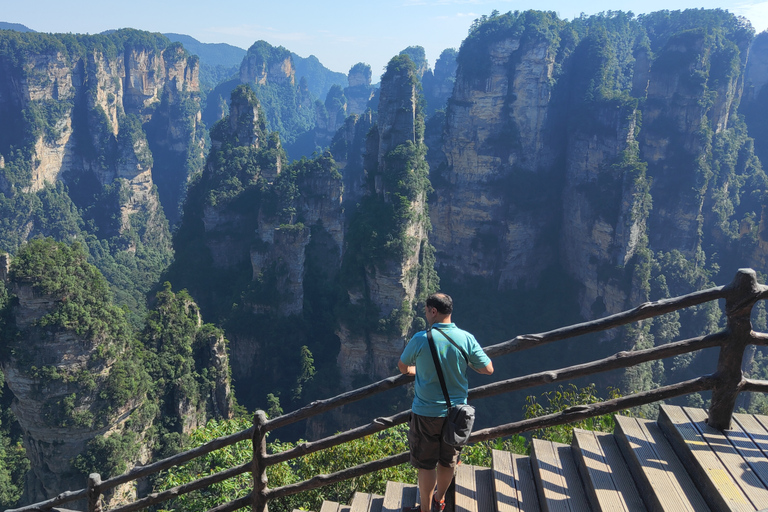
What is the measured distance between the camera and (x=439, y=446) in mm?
3936

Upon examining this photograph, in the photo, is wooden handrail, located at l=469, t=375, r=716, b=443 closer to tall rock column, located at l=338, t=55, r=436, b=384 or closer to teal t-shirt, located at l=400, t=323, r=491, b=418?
teal t-shirt, located at l=400, t=323, r=491, b=418

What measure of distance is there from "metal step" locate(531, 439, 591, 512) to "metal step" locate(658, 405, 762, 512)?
76cm

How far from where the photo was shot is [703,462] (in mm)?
3770

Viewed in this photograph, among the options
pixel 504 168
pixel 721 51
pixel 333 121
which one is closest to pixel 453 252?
pixel 504 168

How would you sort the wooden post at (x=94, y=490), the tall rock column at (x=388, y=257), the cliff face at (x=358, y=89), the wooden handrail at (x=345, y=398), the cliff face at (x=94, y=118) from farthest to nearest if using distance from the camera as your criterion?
the cliff face at (x=358, y=89) < the cliff face at (x=94, y=118) < the tall rock column at (x=388, y=257) < the wooden post at (x=94, y=490) < the wooden handrail at (x=345, y=398)

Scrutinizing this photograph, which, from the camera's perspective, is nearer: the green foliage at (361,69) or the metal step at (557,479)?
the metal step at (557,479)

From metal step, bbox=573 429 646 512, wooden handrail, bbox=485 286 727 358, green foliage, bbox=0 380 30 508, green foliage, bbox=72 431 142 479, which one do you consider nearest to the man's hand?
wooden handrail, bbox=485 286 727 358

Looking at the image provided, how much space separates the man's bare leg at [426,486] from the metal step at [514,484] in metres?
0.52

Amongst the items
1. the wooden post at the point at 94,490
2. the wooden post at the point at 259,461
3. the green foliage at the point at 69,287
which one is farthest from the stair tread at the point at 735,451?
Result: the green foliage at the point at 69,287

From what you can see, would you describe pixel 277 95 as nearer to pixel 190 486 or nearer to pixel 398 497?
pixel 190 486

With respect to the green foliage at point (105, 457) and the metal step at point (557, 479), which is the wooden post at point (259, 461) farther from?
the green foliage at point (105, 457)

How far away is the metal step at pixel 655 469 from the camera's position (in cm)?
361

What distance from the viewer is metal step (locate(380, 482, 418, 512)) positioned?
4410 mm

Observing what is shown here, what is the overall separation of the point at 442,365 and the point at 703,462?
1872mm
